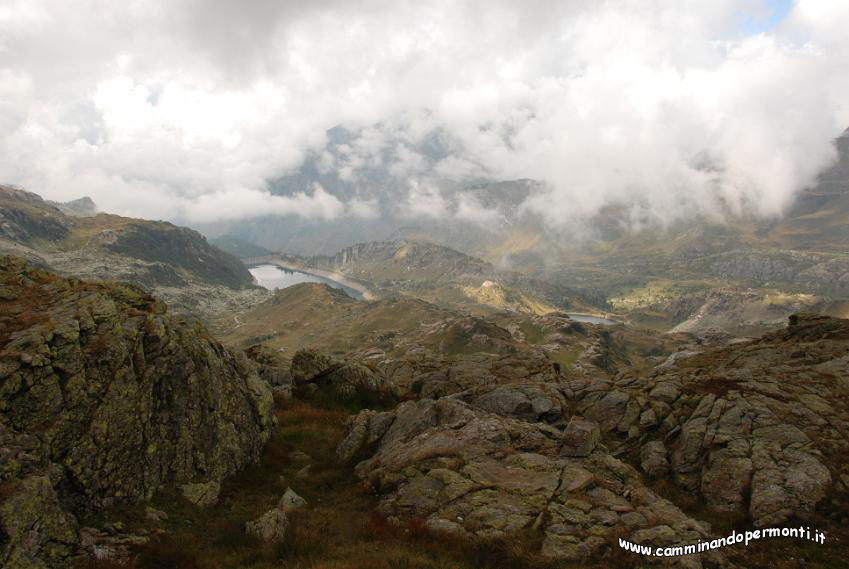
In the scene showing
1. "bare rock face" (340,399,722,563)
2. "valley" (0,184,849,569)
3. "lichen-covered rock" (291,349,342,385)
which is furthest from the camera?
"lichen-covered rock" (291,349,342,385)

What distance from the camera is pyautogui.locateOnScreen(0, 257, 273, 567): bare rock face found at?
15672mm

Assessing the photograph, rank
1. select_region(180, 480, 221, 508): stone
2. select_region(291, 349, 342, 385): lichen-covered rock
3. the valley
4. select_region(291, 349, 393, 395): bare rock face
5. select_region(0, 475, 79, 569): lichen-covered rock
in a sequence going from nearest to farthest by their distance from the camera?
select_region(0, 475, 79, 569): lichen-covered rock, the valley, select_region(180, 480, 221, 508): stone, select_region(291, 349, 393, 395): bare rock face, select_region(291, 349, 342, 385): lichen-covered rock

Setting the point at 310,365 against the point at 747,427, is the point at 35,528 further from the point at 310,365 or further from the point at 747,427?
the point at 747,427

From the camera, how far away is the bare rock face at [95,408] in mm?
15672

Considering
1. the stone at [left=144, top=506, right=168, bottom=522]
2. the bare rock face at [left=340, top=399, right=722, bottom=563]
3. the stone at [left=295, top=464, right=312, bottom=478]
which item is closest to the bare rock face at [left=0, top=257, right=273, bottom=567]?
the stone at [left=144, top=506, right=168, bottom=522]

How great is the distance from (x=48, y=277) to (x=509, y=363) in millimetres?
43881

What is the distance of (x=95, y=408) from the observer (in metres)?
20.0

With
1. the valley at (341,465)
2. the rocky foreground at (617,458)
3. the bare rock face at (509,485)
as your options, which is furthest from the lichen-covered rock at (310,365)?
the bare rock face at (509,485)

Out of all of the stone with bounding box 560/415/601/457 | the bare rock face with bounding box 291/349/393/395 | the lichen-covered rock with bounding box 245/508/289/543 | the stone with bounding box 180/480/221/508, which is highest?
the bare rock face with bounding box 291/349/393/395

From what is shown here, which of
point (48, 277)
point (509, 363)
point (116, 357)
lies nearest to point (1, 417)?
point (116, 357)

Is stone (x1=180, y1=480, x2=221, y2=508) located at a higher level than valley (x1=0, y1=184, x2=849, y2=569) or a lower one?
lower

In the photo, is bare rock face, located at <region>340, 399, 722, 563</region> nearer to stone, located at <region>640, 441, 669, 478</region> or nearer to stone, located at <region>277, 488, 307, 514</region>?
stone, located at <region>277, 488, 307, 514</region>

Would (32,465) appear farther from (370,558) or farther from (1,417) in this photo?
(370,558)

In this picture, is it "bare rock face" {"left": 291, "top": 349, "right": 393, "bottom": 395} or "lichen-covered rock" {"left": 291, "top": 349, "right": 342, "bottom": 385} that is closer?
"bare rock face" {"left": 291, "top": 349, "right": 393, "bottom": 395}
